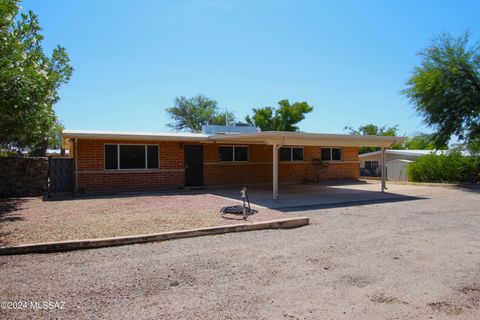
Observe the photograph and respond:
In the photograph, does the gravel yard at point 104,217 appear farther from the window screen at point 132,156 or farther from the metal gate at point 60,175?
the window screen at point 132,156

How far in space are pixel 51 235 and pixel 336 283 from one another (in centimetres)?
495

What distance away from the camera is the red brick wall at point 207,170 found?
44.5ft

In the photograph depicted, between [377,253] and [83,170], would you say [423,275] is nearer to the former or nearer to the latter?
[377,253]

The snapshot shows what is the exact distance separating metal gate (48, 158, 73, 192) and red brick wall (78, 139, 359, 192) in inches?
23.8

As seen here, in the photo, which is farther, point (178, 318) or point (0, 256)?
point (0, 256)

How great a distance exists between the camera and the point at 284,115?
41.3 metres

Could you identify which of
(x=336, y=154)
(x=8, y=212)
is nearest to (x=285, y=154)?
(x=336, y=154)

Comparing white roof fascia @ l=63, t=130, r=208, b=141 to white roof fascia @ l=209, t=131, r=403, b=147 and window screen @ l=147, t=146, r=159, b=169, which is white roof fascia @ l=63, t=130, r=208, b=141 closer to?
window screen @ l=147, t=146, r=159, b=169

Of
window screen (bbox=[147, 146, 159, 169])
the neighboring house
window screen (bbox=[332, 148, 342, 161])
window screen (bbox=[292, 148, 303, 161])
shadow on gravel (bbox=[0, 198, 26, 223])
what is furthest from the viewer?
the neighboring house

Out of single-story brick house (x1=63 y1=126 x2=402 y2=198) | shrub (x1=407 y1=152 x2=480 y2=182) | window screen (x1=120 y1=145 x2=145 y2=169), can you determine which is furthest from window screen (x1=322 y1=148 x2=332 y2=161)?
window screen (x1=120 y1=145 x2=145 y2=169)

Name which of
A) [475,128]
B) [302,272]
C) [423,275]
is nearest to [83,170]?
[302,272]

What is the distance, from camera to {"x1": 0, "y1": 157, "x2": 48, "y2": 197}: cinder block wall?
43.2 feet

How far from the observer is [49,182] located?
13.5 m

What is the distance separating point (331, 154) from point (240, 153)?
6.02 metres
